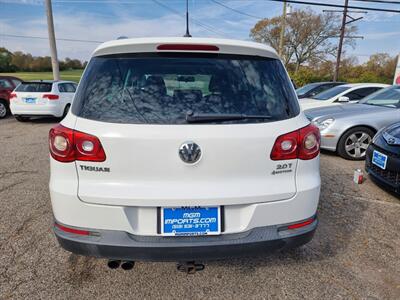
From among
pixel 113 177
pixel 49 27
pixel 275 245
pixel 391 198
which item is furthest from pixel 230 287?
pixel 49 27

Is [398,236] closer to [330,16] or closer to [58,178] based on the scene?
[58,178]

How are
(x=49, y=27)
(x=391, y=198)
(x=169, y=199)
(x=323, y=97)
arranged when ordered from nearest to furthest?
(x=169, y=199)
(x=391, y=198)
(x=323, y=97)
(x=49, y=27)

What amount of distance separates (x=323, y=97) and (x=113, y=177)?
331 inches

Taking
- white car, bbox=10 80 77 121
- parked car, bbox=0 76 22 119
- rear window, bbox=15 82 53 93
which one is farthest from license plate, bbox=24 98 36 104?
parked car, bbox=0 76 22 119

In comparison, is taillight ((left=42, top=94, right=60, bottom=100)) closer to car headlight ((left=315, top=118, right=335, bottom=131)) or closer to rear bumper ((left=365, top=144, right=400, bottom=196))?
car headlight ((left=315, top=118, right=335, bottom=131))

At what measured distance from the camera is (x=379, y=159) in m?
3.63

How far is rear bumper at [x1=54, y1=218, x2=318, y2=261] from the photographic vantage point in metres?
1.66

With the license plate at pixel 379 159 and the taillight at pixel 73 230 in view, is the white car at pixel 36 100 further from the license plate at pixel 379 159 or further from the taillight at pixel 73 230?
the license plate at pixel 379 159

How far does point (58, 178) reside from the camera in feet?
5.69

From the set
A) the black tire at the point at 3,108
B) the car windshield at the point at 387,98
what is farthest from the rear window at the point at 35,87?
the car windshield at the point at 387,98

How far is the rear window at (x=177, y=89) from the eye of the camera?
1694 millimetres

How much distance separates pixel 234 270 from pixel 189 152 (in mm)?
1186

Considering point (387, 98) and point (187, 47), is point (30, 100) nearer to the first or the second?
point (187, 47)

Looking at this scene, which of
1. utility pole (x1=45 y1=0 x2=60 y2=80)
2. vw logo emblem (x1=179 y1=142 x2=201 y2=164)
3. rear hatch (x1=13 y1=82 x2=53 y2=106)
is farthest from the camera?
utility pole (x1=45 y1=0 x2=60 y2=80)
